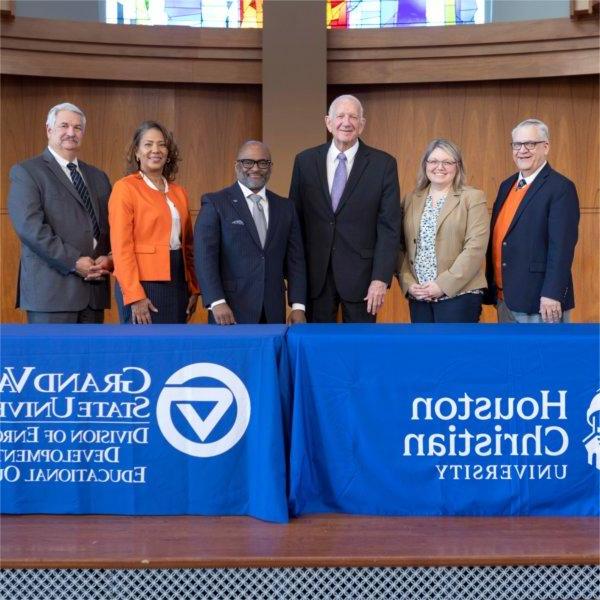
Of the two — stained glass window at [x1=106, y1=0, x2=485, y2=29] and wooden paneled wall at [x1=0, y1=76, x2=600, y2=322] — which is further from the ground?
stained glass window at [x1=106, y1=0, x2=485, y2=29]

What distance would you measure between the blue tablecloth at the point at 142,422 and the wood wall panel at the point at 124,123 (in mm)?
3926

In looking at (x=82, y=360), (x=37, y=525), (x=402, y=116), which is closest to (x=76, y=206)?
(x=82, y=360)

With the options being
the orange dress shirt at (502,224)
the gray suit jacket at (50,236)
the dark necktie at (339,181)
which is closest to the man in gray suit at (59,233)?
the gray suit jacket at (50,236)

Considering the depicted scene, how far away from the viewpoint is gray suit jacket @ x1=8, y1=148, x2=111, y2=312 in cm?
382

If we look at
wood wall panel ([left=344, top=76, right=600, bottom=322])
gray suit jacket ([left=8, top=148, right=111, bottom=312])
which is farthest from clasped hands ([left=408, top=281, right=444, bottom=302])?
wood wall panel ([left=344, top=76, right=600, bottom=322])

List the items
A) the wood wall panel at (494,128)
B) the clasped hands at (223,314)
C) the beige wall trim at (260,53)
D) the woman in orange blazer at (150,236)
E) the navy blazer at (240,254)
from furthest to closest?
the wood wall panel at (494,128)
the beige wall trim at (260,53)
the woman in orange blazer at (150,236)
the navy blazer at (240,254)
the clasped hands at (223,314)

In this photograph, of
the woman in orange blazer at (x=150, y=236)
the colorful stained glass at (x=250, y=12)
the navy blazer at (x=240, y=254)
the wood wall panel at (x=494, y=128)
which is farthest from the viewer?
the colorful stained glass at (x=250, y=12)

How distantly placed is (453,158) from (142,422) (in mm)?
1899

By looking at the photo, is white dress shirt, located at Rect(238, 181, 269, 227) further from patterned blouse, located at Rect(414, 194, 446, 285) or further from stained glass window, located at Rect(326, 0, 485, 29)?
stained glass window, located at Rect(326, 0, 485, 29)

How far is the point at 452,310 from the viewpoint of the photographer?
3.85 meters

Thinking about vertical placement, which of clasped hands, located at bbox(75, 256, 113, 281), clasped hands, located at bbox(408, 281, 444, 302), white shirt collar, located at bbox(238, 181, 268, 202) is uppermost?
white shirt collar, located at bbox(238, 181, 268, 202)

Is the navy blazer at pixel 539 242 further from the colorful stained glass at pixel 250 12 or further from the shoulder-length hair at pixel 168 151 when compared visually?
the colorful stained glass at pixel 250 12

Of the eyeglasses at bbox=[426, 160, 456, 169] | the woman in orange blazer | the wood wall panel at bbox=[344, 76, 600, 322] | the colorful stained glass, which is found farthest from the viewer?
the colorful stained glass

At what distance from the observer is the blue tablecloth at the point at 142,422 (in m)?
2.67
